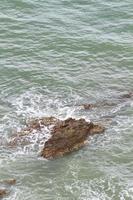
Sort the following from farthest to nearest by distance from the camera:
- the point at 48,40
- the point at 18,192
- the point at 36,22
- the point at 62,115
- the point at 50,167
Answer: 1. the point at 36,22
2. the point at 48,40
3. the point at 62,115
4. the point at 50,167
5. the point at 18,192

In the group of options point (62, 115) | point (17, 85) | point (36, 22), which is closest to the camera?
point (62, 115)

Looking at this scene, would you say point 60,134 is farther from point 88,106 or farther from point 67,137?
point 88,106

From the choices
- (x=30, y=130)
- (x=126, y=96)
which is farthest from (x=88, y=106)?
(x=30, y=130)

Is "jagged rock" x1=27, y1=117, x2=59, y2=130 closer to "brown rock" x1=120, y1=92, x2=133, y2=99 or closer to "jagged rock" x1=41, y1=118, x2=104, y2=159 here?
"jagged rock" x1=41, y1=118, x2=104, y2=159

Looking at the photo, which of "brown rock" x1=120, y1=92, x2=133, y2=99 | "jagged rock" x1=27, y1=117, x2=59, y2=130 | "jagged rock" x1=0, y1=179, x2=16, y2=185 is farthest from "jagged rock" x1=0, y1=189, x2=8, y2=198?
"brown rock" x1=120, y1=92, x2=133, y2=99

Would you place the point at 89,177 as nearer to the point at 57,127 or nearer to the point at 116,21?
the point at 57,127

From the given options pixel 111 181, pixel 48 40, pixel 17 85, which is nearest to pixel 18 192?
pixel 111 181

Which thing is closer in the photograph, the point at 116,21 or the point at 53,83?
the point at 53,83

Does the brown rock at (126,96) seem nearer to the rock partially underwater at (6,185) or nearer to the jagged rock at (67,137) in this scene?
the jagged rock at (67,137)
